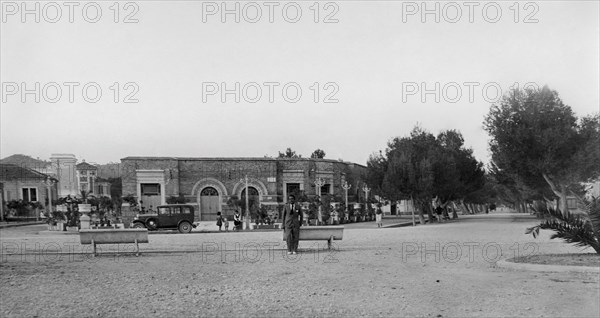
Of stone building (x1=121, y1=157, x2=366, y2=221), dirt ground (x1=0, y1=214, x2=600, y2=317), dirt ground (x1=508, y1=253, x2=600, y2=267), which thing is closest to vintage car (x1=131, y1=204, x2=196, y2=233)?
stone building (x1=121, y1=157, x2=366, y2=221)

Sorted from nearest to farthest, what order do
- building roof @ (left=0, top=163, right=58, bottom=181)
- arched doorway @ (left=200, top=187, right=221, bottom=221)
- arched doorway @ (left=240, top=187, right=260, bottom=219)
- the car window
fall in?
the car window, arched doorway @ (left=240, top=187, right=260, bottom=219), arched doorway @ (left=200, top=187, right=221, bottom=221), building roof @ (left=0, top=163, right=58, bottom=181)

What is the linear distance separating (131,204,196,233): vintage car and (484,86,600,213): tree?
15702 mm

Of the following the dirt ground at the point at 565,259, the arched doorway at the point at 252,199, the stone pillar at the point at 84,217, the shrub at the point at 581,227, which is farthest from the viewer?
the arched doorway at the point at 252,199

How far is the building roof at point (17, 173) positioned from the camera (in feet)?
157

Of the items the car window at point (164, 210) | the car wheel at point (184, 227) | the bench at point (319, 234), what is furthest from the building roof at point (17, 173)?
the bench at point (319, 234)

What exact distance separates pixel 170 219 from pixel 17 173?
29.2 m

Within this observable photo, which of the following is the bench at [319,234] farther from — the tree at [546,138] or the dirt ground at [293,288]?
the tree at [546,138]

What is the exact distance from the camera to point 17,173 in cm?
4962

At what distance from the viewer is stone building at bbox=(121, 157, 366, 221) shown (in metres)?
42.7

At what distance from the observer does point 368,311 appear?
6.11m

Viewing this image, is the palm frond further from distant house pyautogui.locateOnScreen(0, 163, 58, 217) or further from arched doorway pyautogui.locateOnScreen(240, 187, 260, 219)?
distant house pyautogui.locateOnScreen(0, 163, 58, 217)

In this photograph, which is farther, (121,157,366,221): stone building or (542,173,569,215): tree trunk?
(121,157,366,221): stone building

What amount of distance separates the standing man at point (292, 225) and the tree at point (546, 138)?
18.0m

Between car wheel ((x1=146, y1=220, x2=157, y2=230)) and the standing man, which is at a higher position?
the standing man
